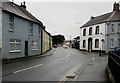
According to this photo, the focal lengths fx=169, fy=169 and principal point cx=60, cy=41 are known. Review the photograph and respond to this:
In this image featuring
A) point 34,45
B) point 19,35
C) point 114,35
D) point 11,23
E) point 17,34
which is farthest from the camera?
point 114,35

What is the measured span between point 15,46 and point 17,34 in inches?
62.9

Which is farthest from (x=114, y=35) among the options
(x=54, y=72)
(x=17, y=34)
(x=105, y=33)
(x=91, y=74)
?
(x=54, y=72)

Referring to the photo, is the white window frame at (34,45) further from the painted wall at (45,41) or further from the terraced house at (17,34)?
the painted wall at (45,41)

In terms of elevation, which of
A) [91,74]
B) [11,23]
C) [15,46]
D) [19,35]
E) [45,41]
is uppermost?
[11,23]

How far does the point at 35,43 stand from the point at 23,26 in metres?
5.89

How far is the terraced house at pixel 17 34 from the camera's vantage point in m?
19.0

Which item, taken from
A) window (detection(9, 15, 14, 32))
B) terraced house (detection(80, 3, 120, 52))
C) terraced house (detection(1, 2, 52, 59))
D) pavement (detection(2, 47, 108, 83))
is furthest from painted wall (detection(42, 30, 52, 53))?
pavement (detection(2, 47, 108, 83))

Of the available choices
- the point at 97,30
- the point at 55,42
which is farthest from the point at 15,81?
the point at 55,42

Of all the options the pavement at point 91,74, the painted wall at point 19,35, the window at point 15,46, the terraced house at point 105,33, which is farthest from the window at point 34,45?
the pavement at point 91,74

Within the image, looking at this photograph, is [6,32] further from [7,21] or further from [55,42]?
[55,42]

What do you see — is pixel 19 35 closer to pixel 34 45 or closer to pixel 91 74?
pixel 34 45

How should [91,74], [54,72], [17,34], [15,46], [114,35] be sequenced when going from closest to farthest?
[91,74] → [54,72] → [15,46] → [17,34] → [114,35]

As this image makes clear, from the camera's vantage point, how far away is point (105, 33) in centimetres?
3969

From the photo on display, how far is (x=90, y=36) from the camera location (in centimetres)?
4628
